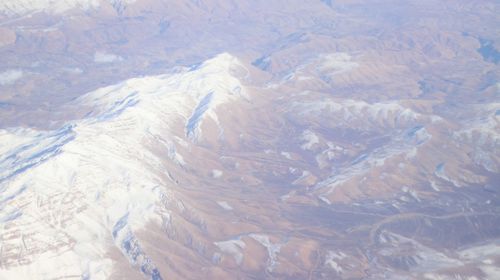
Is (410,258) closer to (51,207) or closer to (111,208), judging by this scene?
(111,208)

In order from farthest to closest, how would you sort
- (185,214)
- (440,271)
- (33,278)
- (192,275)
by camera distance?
(185,214)
(440,271)
(192,275)
(33,278)

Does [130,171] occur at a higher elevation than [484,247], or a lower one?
higher

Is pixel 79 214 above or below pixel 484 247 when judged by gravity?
above

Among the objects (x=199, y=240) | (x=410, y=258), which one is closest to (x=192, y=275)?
(x=199, y=240)

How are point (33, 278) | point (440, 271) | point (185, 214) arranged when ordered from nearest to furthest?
1. point (33, 278)
2. point (440, 271)
3. point (185, 214)

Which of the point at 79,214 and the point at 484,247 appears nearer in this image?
the point at 79,214

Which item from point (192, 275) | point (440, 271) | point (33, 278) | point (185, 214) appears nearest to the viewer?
point (33, 278)

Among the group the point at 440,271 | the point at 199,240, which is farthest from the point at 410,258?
the point at 199,240

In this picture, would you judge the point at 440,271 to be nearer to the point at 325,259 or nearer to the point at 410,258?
the point at 410,258

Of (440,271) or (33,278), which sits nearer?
(33,278)
